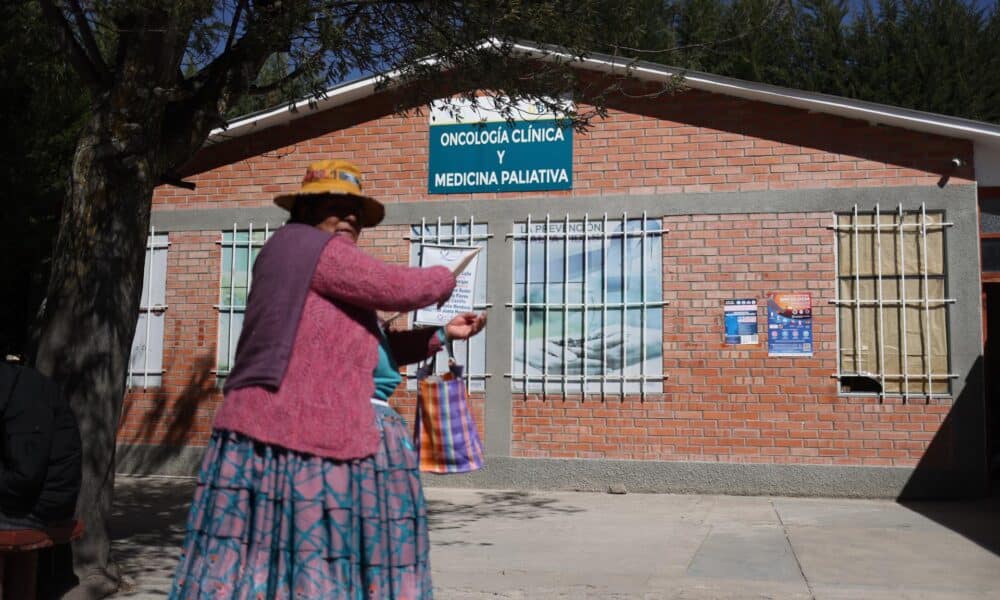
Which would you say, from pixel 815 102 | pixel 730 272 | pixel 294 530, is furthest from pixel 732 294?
pixel 294 530

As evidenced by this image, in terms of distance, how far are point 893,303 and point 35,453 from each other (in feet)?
26.9

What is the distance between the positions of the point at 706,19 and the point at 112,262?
18605 millimetres

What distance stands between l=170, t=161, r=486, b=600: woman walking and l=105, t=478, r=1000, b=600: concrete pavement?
3.03m

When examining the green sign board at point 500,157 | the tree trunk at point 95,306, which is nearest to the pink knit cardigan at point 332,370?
the tree trunk at point 95,306

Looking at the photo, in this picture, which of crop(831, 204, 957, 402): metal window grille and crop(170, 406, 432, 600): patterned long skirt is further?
crop(831, 204, 957, 402): metal window grille

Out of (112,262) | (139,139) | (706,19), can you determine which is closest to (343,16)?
(139,139)

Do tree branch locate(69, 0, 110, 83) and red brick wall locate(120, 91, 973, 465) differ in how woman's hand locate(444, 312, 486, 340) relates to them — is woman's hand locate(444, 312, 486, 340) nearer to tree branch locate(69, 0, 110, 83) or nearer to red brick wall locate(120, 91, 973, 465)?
tree branch locate(69, 0, 110, 83)

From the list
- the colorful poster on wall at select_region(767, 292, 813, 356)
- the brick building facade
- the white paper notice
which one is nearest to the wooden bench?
the white paper notice

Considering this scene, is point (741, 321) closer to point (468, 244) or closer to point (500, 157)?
point (468, 244)

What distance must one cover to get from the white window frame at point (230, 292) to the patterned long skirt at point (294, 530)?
9033mm

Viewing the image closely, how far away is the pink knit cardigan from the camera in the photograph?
3.18 metres

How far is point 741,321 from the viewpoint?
10.7 meters

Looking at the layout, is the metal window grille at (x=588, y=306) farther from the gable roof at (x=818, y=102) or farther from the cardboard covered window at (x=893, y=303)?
the cardboard covered window at (x=893, y=303)

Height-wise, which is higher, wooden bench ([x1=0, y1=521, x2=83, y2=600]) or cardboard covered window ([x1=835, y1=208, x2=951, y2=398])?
cardboard covered window ([x1=835, y1=208, x2=951, y2=398])
